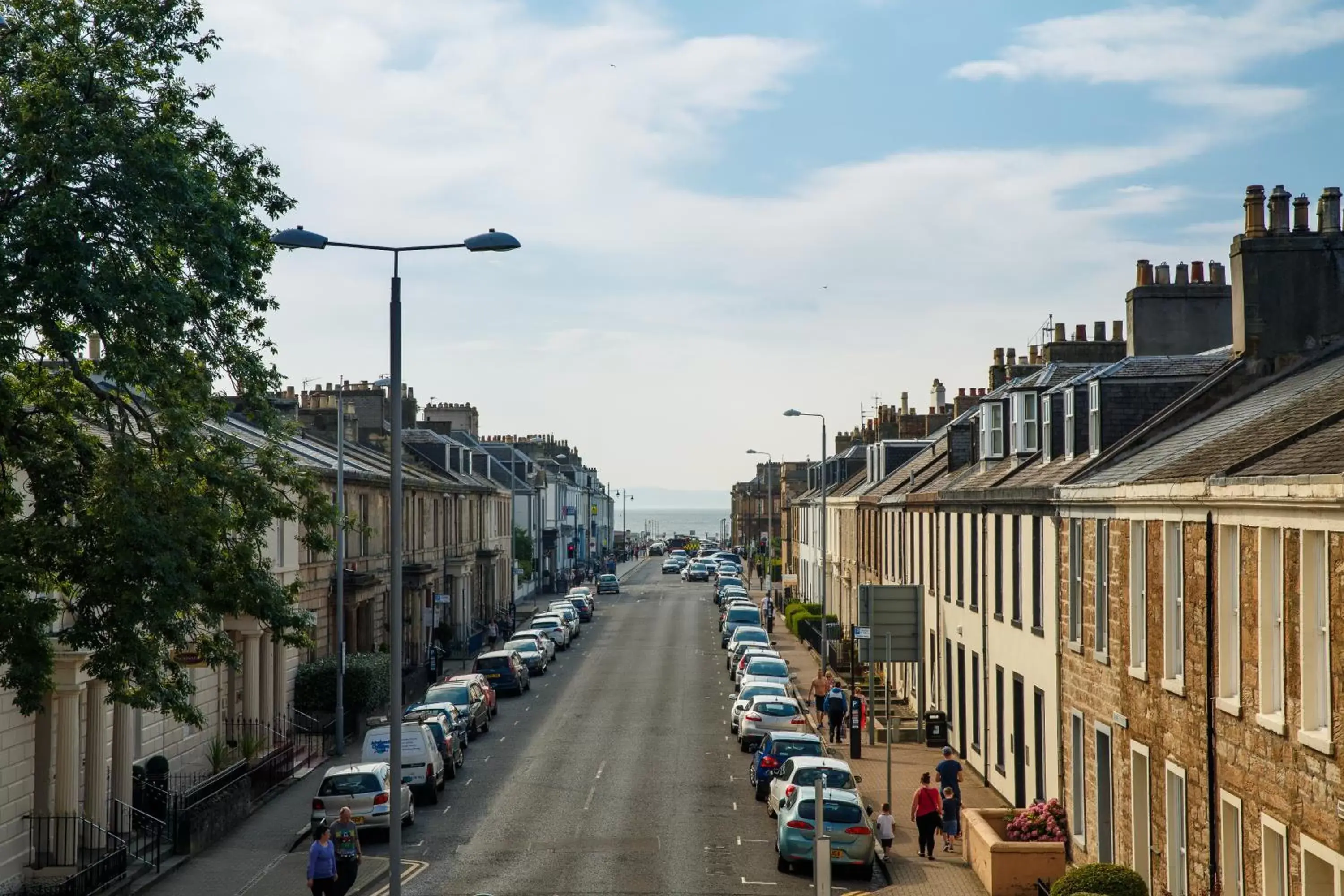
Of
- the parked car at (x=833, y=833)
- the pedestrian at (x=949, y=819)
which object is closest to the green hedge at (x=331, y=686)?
the parked car at (x=833, y=833)

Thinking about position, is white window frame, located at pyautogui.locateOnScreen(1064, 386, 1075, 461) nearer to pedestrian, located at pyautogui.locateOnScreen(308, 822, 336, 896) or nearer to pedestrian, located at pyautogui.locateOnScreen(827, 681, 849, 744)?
pedestrian, located at pyautogui.locateOnScreen(827, 681, 849, 744)

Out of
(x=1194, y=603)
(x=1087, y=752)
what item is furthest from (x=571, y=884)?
(x=1194, y=603)

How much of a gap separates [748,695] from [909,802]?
10235mm

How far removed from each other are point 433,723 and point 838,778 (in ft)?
34.2

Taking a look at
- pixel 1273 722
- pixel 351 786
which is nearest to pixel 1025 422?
pixel 351 786

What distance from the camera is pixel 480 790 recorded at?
31.9 meters

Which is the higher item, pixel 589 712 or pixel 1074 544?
pixel 1074 544

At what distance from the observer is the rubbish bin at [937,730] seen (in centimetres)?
3734

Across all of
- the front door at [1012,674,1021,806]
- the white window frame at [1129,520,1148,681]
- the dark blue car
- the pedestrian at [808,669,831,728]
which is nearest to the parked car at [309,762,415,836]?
the dark blue car

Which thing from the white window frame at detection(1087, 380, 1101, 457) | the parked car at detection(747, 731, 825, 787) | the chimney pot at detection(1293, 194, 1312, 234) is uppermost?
the chimney pot at detection(1293, 194, 1312, 234)

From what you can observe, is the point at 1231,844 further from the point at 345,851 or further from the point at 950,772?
the point at 345,851

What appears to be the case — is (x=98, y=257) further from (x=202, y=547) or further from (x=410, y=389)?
(x=410, y=389)

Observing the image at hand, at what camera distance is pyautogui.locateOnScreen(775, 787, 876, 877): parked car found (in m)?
23.8

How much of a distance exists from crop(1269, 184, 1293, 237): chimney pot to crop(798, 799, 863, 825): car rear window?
11315 mm
